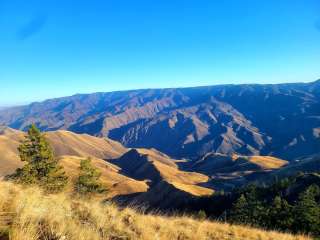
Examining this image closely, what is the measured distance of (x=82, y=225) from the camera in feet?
24.8

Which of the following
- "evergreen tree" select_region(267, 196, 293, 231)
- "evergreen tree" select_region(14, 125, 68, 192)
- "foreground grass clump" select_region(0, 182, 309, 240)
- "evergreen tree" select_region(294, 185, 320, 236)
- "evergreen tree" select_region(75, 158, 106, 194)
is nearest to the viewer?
"foreground grass clump" select_region(0, 182, 309, 240)

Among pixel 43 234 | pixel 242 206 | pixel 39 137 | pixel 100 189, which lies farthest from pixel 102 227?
pixel 242 206

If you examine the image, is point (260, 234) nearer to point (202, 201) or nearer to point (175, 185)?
point (202, 201)

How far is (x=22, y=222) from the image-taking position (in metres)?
6.25

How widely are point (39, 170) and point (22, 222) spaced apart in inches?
1545

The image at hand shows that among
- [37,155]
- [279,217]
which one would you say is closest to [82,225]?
[37,155]

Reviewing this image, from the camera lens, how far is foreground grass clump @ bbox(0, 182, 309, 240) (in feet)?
Result: 21.1

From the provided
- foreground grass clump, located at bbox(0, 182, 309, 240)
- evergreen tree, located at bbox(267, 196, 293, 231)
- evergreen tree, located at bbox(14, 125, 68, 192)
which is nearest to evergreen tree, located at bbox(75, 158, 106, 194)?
evergreen tree, located at bbox(14, 125, 68, 192)

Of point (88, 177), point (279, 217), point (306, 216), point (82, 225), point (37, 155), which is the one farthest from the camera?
point (88, 177)

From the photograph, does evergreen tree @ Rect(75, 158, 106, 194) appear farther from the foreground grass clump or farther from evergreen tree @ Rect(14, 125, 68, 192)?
the foreground grass clump

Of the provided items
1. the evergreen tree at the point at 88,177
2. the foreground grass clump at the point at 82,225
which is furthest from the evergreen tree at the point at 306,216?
the foreground grass clump at the point at 82,225

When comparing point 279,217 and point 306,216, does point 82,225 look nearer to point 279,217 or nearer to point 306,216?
point 306,216

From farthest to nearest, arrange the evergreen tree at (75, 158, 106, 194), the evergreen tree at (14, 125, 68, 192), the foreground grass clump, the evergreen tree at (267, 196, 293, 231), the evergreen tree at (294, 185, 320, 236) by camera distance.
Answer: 1. the evergreen tree at (75, 158, 106, 194)
2. the evergreen tree at (267, 196, 293, 231)
3. the evergreen tree at (14, 125, 68, 192)
4. the evergreen tree at (294, 185, 320, 236)
5. the foreground grass clump

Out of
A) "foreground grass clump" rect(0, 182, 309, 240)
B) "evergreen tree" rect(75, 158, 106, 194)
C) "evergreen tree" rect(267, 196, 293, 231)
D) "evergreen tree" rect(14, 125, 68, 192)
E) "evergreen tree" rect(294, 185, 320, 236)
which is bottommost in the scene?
"evergreen tree" rect(267, 196, 293, 231)
